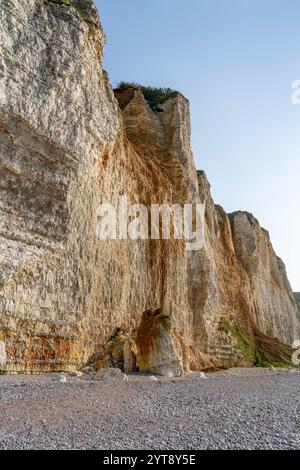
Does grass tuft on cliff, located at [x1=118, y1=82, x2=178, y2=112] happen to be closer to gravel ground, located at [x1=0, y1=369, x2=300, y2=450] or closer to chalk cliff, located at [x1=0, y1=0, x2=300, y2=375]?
chalk cliff, located at [x1=0, y1=0, x2=300, y2=375]

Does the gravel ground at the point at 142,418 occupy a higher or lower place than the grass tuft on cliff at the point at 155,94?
lower

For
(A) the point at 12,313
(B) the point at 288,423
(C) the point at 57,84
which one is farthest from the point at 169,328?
(B) the point at 288,423

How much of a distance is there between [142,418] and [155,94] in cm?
2281

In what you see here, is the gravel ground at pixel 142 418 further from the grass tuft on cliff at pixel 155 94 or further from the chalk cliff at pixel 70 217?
the grass tuft on cliff at pixel 155 94

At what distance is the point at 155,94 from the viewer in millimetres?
24938

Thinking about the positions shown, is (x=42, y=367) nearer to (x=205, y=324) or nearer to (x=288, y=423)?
(x=288, y=423)

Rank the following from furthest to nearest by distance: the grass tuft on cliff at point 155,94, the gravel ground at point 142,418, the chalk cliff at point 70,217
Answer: the grass tuft on cliff at point 155,94 < the chalk cliff at point 70,217 < the gravel ground at point 142,418

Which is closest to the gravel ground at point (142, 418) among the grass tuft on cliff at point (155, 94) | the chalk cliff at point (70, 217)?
the chalk cliff at point (70, 217)

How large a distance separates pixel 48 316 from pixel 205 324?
13.6m

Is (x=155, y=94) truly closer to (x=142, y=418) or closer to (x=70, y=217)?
(x=70, y=217)

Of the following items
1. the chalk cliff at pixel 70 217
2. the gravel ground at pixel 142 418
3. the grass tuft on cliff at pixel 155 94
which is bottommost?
the gravel ground at pixel 142 418

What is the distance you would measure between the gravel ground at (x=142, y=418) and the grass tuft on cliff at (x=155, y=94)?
760 inches

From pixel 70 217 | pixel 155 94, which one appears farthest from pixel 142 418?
pixel 155 94

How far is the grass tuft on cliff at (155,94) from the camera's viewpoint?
2342cm
